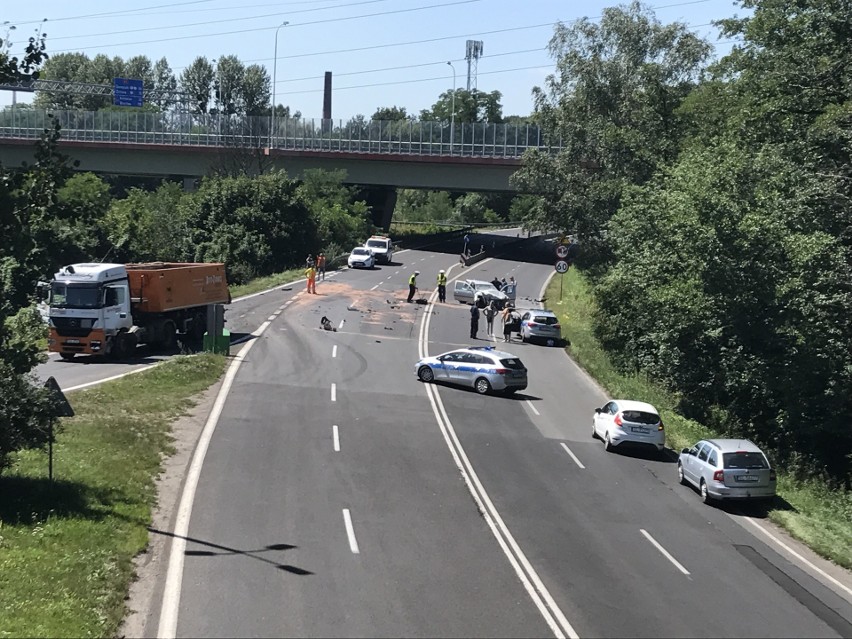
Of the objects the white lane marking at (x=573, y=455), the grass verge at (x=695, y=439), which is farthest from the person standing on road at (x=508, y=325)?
the white lane marking at (x=573, y=455)

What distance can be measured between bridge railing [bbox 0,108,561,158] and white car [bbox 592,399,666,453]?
49170 millimetres

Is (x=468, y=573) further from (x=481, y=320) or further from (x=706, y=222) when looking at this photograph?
(x=481, y=320)

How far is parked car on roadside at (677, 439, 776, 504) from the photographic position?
21.7 meters

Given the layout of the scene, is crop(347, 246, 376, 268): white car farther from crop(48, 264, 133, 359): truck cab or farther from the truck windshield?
the truck windshield

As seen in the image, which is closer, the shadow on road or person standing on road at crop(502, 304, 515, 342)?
the shadow on road

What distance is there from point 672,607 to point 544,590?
1870mm

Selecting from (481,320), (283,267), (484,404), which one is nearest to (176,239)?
(283,267)

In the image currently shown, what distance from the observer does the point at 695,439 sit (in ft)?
96.1

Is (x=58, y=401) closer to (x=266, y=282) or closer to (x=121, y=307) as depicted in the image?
(x=121, y=307)

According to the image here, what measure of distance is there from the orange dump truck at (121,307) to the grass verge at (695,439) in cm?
1596

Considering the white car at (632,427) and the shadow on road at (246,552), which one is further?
the white car at (632,427)

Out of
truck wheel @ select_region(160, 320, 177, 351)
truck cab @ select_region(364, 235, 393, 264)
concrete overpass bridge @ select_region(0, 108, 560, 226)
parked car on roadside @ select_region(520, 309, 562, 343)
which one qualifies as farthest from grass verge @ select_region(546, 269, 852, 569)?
concrete overpass bridge @ select_region(0, 108, 560, 226)

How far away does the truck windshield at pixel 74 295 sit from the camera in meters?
32.0

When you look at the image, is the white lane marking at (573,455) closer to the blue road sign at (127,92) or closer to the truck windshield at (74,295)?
the truck windshield at (74,295)
